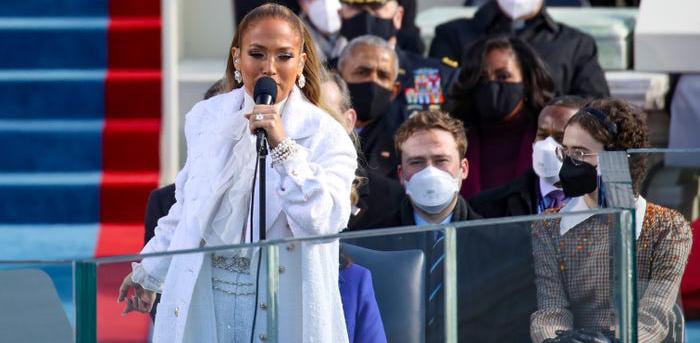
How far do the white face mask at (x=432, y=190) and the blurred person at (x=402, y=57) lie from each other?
148cm

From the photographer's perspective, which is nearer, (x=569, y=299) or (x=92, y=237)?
(x=569, y=299)

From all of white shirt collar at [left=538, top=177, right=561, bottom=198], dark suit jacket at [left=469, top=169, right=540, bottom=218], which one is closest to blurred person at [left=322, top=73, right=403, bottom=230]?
dark suit jacket at [left=469, top=169, right=540, bottom=218]

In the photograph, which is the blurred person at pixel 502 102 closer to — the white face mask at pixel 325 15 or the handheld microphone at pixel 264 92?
the white face mask at pixel 325 15

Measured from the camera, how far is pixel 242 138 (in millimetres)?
3678

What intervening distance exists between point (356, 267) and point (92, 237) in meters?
4.71

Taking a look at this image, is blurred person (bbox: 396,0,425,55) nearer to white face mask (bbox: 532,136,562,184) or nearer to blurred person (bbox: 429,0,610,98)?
blurred person (bbox: 429,0,610,98)

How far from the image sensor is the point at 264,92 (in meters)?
3.52

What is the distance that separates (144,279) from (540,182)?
255 cm

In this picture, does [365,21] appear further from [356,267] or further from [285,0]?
[356,267]

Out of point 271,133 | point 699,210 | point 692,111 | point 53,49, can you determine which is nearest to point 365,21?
point 692,111

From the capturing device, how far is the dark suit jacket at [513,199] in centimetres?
555

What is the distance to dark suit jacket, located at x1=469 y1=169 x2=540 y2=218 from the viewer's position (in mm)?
5547

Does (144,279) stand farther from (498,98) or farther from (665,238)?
(498,98)

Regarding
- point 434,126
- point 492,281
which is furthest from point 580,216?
point 434,126
